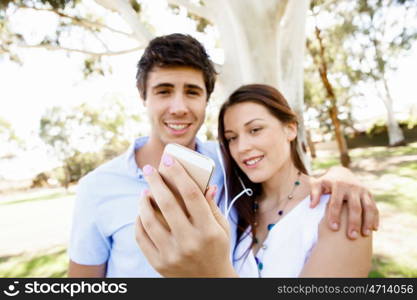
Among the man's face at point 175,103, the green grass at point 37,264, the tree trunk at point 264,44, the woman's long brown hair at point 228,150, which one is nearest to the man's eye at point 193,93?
the man's face at point 175,103

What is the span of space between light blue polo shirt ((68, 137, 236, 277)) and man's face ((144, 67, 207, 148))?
31 centimetres

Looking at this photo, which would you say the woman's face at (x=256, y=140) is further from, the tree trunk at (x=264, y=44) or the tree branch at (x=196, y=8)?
the tree branch at (x=196, y=8)

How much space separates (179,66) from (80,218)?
0.95 meters

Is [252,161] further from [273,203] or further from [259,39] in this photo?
[259,39]

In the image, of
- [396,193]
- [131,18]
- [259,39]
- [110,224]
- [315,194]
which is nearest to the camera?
[315,194]

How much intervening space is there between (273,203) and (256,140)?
1.17ft

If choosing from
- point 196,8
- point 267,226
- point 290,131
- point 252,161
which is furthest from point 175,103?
point 196,8

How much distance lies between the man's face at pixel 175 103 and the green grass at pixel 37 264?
385 centimetres

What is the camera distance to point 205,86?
1.75m

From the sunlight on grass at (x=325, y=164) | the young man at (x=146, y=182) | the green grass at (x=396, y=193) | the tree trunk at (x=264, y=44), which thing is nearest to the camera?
the young man at (x=146, y=182)

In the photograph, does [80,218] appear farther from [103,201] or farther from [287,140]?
[287,140]

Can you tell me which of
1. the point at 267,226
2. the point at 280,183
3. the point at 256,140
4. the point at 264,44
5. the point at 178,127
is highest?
the point at 264,44

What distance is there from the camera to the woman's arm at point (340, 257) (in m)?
1.06

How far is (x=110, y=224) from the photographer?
1433 mm
